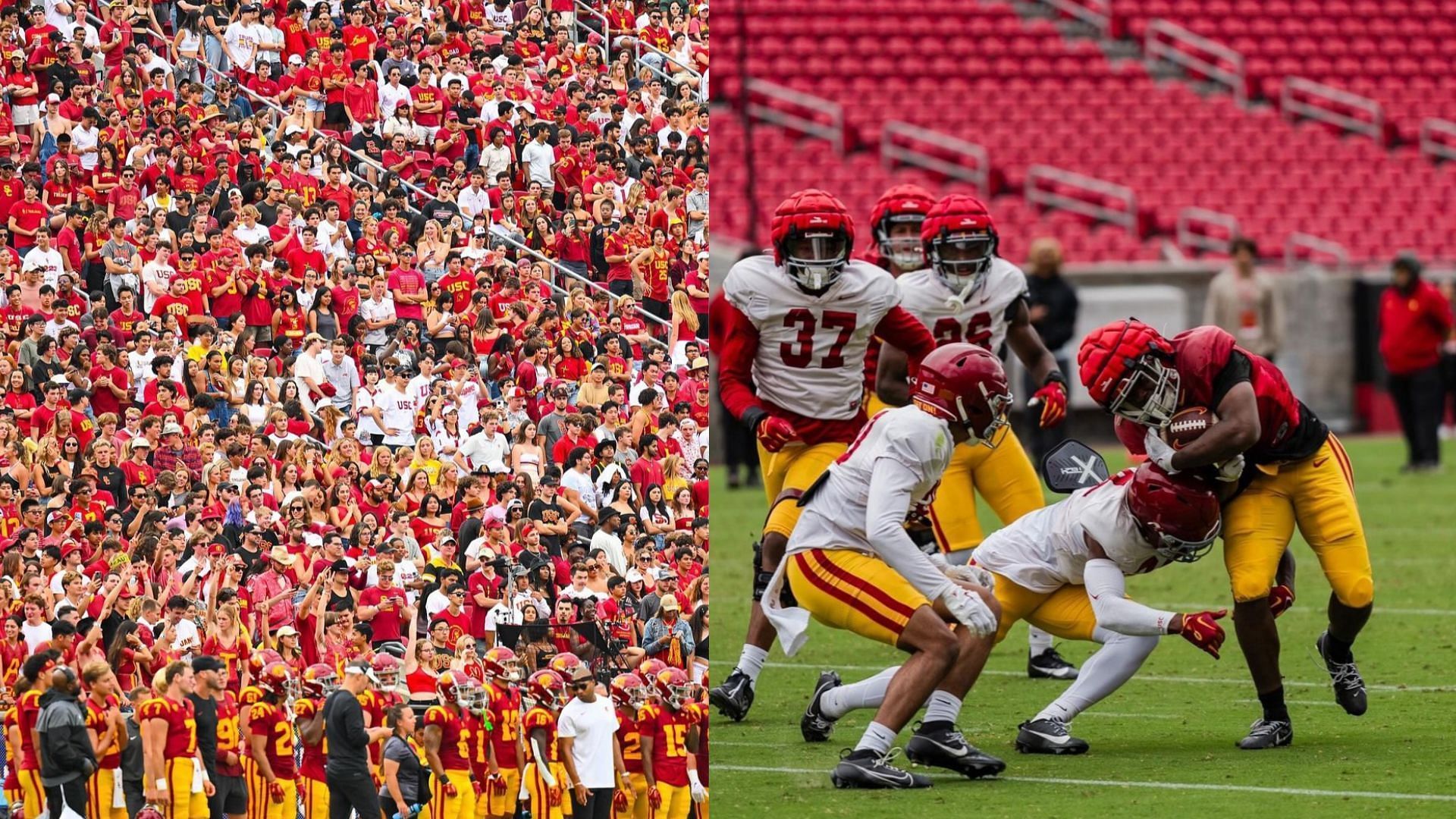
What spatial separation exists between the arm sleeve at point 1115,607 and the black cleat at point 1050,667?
4.61 ft

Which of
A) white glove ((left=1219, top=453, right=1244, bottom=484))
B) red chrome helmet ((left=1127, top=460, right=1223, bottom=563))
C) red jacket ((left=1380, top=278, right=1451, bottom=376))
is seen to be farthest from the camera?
red jacket ((left=1380, top=278, right=1451, bottom=376))

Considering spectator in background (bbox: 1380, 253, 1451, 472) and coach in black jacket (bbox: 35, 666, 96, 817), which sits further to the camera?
spectator in background (bbox: 1380, 253, 1451, 472)

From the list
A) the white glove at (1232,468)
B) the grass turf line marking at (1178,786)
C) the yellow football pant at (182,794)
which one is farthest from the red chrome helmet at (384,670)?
the white glove at (1232,468)

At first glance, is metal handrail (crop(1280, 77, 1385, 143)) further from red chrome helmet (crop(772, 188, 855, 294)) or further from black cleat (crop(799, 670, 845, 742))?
black cleat (crop(799, 670, 845, 742))

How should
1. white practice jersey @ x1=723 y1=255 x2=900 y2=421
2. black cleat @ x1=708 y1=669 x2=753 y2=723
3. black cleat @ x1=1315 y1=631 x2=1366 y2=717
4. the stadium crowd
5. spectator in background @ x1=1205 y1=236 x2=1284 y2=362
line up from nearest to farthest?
the stadium crowd → black cleat @ x1=1315 y1=631 x2=1366 y2=717 → black cleat @ x1=708 y1=669 x2=753 y2=723 → white practice jersey @ x1=723 y1=255 x2=900 y2=421 → spectator in background @ x1=1205 y1=236 x2=1284 y2=362

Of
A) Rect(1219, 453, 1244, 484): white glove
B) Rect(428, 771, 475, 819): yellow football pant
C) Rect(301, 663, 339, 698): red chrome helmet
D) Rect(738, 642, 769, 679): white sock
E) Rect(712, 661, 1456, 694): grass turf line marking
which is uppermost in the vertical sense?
Rect(1219, 453, 1244, 484): white glove

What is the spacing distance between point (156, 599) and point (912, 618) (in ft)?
5.79

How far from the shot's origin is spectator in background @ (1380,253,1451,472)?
528 inches

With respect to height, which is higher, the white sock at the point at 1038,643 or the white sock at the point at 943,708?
the white sock at the point at 943,708

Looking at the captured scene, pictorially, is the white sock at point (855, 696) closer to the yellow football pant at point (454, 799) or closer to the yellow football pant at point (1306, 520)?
the yellow football pant at point (1306, 520)

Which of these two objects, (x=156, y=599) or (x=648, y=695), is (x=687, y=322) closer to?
(x=648, y=695)

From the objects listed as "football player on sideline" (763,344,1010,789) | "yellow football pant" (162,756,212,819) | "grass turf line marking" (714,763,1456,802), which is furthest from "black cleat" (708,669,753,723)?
"yellow football pant" (162,756,212,819)

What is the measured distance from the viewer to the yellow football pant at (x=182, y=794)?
4.44m

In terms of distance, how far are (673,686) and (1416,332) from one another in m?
9.95
